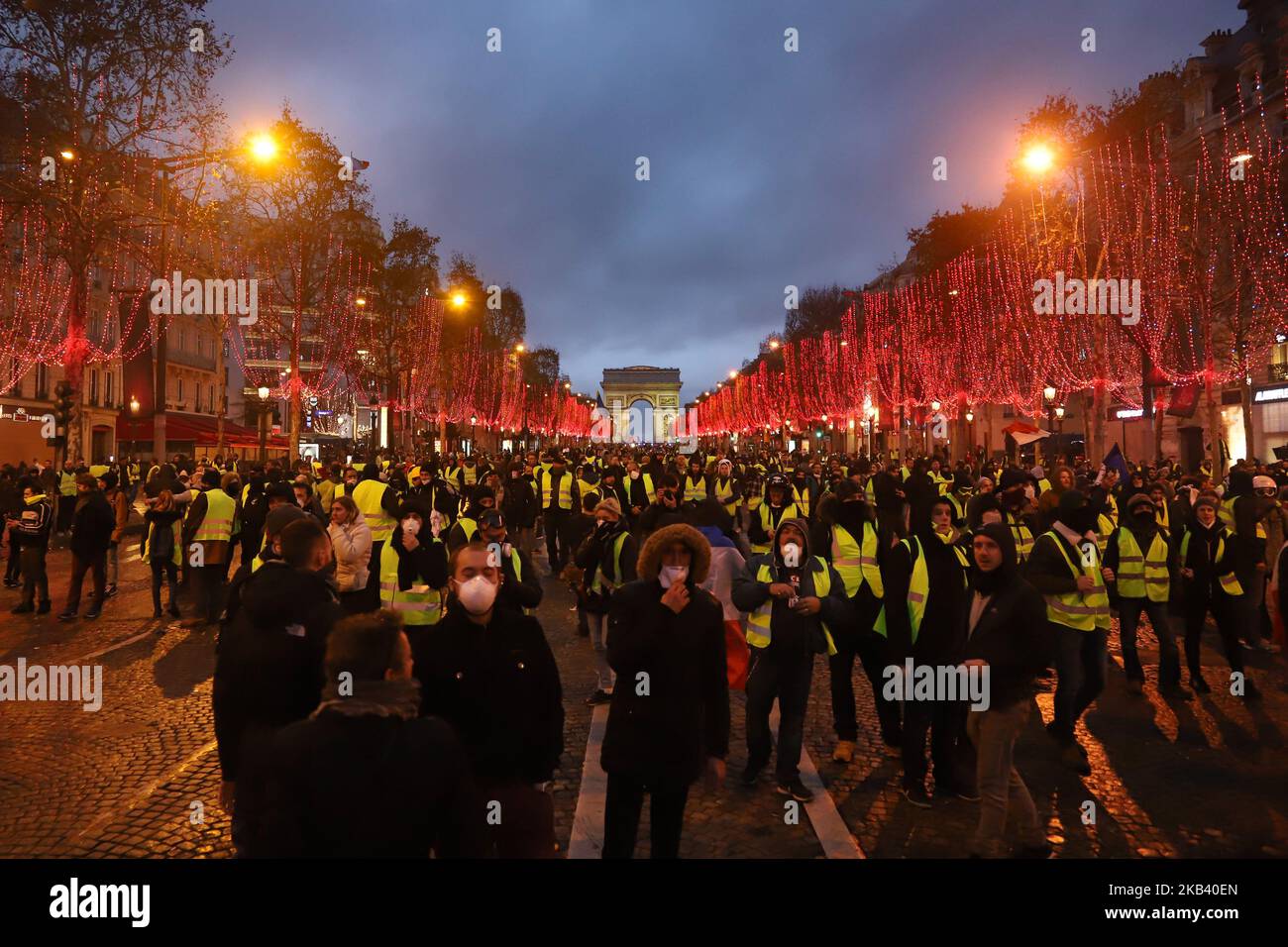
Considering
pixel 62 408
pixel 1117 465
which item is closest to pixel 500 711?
pixel 1117 465

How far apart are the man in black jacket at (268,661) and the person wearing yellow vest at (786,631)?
249cm

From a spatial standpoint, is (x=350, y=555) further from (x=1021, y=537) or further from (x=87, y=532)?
(x=1021, y=537)

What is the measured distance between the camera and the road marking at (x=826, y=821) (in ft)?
13.8

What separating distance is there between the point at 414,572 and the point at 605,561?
1.66 meters

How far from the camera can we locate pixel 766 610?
508 cm

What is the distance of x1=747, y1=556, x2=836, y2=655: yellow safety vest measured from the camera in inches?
198

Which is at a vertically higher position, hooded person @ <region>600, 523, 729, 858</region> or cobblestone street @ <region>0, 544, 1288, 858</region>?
hooded person @ <region>600, 523, 729, 858</region>

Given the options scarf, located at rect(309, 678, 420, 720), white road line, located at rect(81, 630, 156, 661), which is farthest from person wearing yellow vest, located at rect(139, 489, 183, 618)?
scarf, located at rect(309, 678, 420, 720)

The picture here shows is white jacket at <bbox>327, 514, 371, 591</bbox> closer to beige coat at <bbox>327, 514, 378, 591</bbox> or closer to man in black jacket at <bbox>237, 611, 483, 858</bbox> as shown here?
beige coat at <bbox>327, 514, 378, 591</bbox>

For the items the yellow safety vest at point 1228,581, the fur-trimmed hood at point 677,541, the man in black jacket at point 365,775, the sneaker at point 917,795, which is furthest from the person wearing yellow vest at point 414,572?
the yellow safety vest at point 1228,581

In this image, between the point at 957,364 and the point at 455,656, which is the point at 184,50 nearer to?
the point at 455,656

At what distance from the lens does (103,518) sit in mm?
10117

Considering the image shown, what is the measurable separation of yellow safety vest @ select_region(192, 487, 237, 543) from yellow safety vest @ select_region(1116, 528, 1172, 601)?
956cm

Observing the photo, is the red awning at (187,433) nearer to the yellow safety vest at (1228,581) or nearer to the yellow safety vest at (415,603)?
the yellow safety vest at (415,603)
